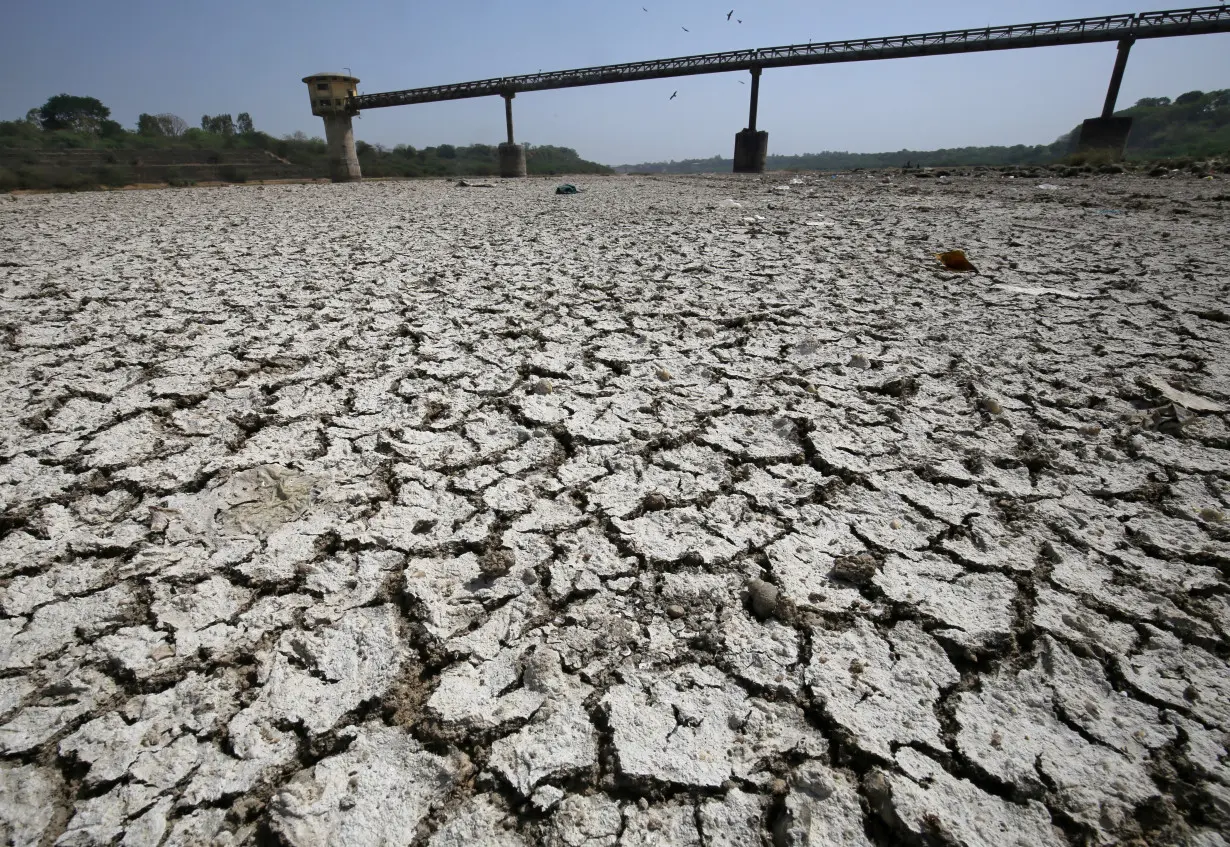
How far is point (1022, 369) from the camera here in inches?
75.7

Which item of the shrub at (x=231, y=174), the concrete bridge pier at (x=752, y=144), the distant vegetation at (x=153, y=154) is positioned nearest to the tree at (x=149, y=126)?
the distant vegetation at (x=153, y=154)

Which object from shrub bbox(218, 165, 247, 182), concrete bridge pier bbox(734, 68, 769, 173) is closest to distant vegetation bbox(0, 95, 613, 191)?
shrub bbox(218, 165, 247, 182)

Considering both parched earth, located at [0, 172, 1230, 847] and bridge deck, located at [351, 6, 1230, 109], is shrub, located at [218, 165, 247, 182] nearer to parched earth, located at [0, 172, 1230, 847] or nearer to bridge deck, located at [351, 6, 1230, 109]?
bridge deck, located at [351, 6, 1230, 109]

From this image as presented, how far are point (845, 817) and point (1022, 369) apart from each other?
179 cm

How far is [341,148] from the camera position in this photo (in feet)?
53.7

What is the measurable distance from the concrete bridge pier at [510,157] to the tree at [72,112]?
24.9 metres

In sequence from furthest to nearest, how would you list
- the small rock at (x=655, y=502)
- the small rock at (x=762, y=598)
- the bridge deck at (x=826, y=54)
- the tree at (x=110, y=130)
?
1. the tree at (x=110, y=130)
2. the bridge deck at (x=826, y=54)
3. the small rock at (x=655, y=502)
4. the small rock at (x=762, y=598)

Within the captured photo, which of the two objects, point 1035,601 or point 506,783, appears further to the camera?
point 1035,601

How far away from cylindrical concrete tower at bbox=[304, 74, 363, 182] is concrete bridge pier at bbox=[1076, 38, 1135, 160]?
18426 mm

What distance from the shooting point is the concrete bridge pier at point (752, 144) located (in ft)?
45.3

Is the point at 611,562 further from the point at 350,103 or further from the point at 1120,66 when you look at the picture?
the point at 350,103

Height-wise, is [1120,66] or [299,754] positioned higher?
[1120,66]

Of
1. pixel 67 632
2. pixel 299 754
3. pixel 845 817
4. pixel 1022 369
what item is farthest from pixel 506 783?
pixel 1022 369

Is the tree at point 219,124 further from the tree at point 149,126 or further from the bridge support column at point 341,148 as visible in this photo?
the bridge support column at point 341,148
